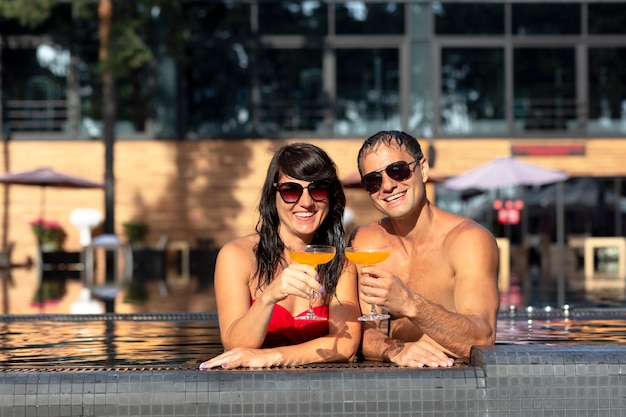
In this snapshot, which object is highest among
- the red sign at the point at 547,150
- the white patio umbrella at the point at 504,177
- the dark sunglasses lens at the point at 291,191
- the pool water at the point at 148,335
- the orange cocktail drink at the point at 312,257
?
the red sign at the point at 547,150

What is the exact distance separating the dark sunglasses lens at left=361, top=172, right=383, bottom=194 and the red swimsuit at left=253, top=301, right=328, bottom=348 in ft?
1.74

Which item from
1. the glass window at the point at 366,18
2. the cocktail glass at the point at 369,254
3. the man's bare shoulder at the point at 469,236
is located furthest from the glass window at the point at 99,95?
the cocktail glass at the point at 369,254

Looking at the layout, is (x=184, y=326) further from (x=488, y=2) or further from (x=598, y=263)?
(x=488, y=2)

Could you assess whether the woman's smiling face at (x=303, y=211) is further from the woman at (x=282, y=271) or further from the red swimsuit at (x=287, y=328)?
the red swimsuit at (x=287, y=328)

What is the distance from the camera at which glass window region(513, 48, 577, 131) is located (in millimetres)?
26844

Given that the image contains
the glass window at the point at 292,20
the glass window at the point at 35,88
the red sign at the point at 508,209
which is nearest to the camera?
the glass window at the point at 35,88

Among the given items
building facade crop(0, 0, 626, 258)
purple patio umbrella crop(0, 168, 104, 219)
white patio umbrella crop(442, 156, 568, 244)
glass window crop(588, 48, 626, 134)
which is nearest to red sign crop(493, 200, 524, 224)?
building facade crop(0, 0, 626, 258)

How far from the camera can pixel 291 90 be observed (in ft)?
86.7

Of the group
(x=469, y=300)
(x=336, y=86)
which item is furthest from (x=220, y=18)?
(x=469, y=300)

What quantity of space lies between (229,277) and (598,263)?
21023mm

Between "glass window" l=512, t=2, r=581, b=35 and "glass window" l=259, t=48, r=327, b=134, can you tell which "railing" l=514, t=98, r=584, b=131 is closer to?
"glass window" l=512, t=2, r=581, b=35

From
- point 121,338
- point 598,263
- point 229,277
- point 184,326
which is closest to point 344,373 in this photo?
point 229,277

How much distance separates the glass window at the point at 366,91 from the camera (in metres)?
26.4

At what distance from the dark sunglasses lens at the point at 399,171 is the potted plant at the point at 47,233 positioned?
20.8 metres
